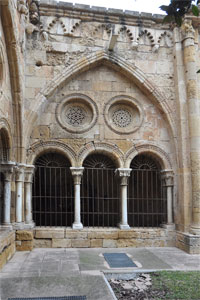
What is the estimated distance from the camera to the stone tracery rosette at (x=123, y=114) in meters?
8.14

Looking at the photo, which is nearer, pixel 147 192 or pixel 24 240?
pixel 24 240

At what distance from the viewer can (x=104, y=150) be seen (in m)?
7.98

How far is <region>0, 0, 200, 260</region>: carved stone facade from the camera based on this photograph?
7559 mm

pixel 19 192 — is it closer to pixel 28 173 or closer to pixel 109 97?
pixel 28 173

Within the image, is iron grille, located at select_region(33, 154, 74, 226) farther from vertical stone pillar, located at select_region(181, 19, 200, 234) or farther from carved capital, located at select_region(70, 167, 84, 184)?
vertical stone pillar, located at select_region(181, 19, 200, 234)

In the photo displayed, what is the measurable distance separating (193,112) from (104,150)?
2.54m

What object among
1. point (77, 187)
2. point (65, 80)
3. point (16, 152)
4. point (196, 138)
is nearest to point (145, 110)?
point (196, 138)

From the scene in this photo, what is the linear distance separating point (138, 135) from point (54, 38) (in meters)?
3.45

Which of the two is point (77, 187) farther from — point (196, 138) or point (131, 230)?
point (196, 138)

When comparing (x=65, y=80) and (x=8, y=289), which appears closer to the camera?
(x=8, y=289)

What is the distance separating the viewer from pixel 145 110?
838 cm

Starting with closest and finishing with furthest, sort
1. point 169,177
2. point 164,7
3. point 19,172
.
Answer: point 164,7 < point 19,172 < point 169,177

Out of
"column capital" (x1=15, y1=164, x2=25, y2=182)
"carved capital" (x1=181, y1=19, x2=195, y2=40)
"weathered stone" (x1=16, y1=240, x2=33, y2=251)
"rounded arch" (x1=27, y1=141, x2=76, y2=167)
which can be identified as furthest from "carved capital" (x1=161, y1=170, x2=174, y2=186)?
"weathered stone" (x1=16, y1=240, x2=33, y2=251)

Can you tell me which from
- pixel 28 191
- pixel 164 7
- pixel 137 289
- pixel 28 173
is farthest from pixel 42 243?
pixel 164 7
